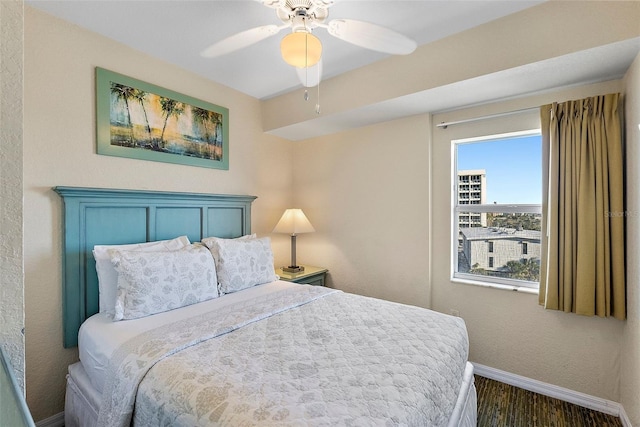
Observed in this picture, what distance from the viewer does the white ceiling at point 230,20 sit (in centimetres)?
175

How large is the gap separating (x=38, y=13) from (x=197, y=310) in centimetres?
207

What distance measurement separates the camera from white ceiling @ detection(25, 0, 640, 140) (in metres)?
1.74

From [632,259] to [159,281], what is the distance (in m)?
2.87

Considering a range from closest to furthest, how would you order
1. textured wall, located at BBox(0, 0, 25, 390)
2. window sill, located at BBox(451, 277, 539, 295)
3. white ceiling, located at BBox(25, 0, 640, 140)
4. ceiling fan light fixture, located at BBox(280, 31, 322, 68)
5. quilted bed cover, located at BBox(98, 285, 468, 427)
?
1. textured wall, located at BBox(0, 0, 25, 390)
2. quilted bed cover, located at BBox(98, 285, 468, 427)
3. ceiling fan light fixture, located at BBox(280, 31, 322, 68)
4. white ceiling, located at BBox(25, 0, 640, 140)
5. window sill, located at BBox(451, 277, 539, 295)

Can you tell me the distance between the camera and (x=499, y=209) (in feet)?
8.09

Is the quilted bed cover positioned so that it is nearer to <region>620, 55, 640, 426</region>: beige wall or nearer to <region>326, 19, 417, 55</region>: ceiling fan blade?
<region>620, 55, 640, 426</region>: beige wall

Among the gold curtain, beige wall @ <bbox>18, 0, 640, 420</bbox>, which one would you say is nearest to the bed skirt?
beige wall @ <bbox>18, 0, 640, 420</bbox>

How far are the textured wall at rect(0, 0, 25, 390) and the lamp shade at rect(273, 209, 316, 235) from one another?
2352 mm

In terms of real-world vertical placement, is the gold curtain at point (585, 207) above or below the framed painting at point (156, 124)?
below

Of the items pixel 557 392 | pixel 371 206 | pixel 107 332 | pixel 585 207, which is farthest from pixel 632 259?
pixel 107 332

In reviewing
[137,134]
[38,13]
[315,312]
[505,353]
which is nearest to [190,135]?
[137,134]

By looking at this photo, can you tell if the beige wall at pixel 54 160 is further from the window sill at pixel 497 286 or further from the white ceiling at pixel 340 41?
the window sill at pixel 497 286

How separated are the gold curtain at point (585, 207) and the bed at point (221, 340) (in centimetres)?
96

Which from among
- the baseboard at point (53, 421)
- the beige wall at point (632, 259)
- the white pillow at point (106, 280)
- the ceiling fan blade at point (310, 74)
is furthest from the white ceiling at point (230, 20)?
the baseboard at point (53, 421)
